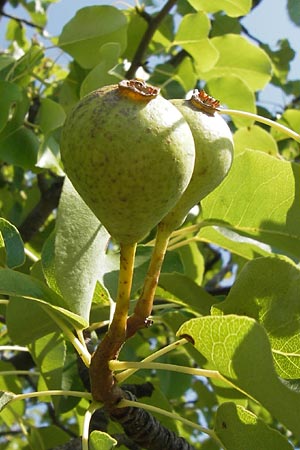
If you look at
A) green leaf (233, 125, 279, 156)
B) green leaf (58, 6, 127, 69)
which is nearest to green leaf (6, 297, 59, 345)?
green leaf (233, 125, 279, 156)

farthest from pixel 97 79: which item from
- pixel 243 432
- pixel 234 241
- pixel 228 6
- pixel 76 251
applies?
pixel 243 432

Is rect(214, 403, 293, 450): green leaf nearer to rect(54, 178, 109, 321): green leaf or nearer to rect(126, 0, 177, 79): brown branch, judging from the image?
rect(54, 178, 109, 321): green leaf

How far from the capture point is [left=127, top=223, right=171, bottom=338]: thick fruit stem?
0.95 meters

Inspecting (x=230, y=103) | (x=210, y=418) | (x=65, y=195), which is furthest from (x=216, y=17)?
(x=65, y=195)

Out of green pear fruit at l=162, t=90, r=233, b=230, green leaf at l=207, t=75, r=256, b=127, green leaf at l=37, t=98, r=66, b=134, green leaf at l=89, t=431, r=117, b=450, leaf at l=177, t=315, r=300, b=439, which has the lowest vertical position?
green leaf at l=207, t=75, r=256, b=127

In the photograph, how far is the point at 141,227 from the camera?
2.80 feet

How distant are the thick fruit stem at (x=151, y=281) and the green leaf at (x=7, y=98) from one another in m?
0.93

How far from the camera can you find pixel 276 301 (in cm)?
107

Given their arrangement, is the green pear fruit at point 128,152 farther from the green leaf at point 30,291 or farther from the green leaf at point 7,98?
the green leaf at point 7,98

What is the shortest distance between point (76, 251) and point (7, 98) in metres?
0.81

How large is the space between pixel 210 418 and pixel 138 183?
2.21 meters

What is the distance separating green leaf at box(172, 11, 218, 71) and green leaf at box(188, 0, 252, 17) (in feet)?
0.21

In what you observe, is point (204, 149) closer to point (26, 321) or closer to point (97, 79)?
point (26, 321)

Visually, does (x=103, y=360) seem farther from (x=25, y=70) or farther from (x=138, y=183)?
(x=25, y=70)
